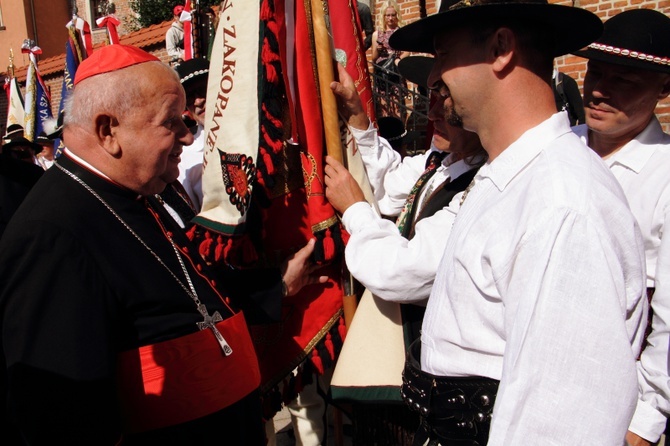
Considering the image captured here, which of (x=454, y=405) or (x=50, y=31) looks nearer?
(x=454, y=405)

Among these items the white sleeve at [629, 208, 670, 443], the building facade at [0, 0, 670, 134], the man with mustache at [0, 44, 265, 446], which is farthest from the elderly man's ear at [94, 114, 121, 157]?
the building facade at [0, 0, 670, 134]

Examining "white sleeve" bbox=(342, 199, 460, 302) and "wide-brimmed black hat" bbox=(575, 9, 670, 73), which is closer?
"white sleeve" bbox=(342, 199, 460, 302)

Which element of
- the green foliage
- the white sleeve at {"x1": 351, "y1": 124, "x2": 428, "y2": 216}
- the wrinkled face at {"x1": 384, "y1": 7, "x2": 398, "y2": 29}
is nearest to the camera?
the white sleeve at {"x1": 351, "y1": 124, "x2": 428, "y2": 216}

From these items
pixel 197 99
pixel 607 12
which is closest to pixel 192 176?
A: pixel 197 99

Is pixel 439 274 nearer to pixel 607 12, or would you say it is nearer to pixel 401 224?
pixel 401 224

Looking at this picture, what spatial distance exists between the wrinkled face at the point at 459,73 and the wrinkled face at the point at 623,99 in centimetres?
114

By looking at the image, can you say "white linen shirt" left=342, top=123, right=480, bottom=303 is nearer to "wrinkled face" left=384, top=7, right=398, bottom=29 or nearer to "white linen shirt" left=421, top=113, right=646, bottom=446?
"white linen shirt" left=421, top=113, right=646, bottom=446

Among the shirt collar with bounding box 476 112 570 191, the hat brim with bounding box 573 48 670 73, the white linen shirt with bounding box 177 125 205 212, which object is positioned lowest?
the white linen shirt with bounding box 177 125 205 212

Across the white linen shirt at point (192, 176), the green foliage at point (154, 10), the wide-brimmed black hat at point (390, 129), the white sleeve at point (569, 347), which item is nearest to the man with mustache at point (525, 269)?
the white sleeve at point (569, 347)

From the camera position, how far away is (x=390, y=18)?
8.51 meters

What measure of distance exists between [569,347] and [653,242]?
131 cm

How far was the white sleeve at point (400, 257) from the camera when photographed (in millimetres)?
1822

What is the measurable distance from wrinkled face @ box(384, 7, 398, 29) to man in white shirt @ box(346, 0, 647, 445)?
23.9 ft

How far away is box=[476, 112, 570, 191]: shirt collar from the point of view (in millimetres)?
1264
